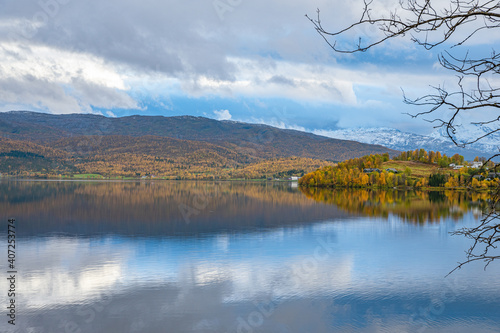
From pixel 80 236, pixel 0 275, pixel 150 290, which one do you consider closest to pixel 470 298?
pixel 150 290

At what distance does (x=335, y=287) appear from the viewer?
20.9 metres

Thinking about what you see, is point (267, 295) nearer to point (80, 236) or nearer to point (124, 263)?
point (124, 263)

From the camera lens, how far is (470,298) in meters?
19.4

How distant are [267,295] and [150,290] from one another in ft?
18.6

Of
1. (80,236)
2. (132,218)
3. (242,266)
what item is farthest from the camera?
(132,218)

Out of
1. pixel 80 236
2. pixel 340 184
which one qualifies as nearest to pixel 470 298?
pixel 80 236

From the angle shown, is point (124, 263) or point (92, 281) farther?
point (124, 263)

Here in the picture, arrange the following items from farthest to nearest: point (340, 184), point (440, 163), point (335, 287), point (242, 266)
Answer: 1. point (440, 163)
2. point (340, 184)
3. point (242, 266)
4. point (335, 287)

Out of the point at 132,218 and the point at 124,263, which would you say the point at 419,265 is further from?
the point at 132,218

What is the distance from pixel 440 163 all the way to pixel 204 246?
146487 mm

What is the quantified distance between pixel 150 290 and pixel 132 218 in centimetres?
3143

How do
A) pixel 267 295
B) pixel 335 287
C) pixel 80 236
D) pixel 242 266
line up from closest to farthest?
pixel 267 295, pixel 335 287, pixel 242 266, pixel 80 236

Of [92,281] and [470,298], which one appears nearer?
[470,298]

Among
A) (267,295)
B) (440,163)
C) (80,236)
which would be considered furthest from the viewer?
(440,163)
